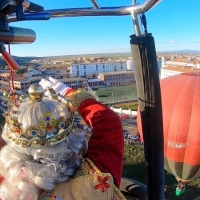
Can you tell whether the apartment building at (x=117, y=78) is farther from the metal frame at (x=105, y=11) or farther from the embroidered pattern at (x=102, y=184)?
the embroidered pattern at (x=102, y=184)

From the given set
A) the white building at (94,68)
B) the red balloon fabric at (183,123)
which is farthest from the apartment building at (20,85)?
the white building at (94,68)

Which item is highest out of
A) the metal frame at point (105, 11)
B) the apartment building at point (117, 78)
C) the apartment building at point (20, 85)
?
the metal frame at point (105, 11)

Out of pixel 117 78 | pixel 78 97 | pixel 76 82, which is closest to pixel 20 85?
pixel 78 97

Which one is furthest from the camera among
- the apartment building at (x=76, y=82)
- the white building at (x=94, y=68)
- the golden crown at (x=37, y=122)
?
the white building at (x=94, y=68)

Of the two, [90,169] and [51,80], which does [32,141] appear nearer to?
[90,169]

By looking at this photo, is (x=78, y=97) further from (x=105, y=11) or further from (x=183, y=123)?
(x=183, y=123)

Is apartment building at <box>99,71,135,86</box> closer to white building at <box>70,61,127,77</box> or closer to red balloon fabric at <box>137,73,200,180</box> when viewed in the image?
white building at <box>70,61,127,77</box>

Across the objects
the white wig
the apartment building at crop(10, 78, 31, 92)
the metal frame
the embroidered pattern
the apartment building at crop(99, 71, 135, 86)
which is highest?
the metal frame

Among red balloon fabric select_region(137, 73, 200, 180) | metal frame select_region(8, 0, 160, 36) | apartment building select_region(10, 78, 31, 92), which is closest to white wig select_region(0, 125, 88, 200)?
apartment building select_region(10, 78, 31, 92)
